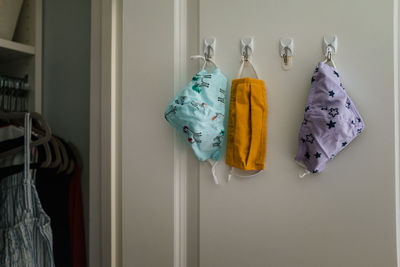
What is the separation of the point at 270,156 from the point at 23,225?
0.81 metres

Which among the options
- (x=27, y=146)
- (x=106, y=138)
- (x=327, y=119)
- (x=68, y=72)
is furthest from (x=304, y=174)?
(x=68, y=72)

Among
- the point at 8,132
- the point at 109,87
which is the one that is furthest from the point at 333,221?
the point at 8,132

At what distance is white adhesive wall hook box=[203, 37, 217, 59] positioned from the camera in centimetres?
77

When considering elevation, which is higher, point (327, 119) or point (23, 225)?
point (327, 119)

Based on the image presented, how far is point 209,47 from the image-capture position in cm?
78

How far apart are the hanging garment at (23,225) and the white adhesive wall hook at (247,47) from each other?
29.1 inches

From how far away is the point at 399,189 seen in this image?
63 centimetres

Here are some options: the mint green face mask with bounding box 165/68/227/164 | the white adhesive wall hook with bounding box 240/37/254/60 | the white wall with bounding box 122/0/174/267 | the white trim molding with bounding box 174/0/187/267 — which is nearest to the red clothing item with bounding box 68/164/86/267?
the white wall with bounding box 122/0/174/267

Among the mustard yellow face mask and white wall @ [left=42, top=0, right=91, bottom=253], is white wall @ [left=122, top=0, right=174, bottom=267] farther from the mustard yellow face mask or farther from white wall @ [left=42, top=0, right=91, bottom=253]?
white wall @ [left=42, top=0, right=91, bottom=253]

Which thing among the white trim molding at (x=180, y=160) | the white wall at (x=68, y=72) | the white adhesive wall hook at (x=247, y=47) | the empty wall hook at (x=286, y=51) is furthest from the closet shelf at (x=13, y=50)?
the empty wall hook at (x=286, y=51)

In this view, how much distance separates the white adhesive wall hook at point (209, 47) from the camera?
77cm

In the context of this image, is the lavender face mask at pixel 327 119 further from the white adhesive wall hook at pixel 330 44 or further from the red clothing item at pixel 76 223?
the red clothing item at pixel 76 223

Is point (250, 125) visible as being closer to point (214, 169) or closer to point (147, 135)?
point (214, 169)

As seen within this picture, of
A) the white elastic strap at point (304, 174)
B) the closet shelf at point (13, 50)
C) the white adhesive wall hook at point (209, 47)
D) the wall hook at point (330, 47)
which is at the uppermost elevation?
the closet shelf at point (13, 50)
